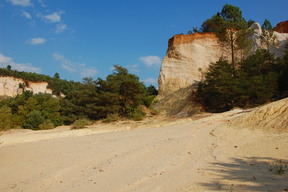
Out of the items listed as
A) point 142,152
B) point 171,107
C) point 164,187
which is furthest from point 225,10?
point 164,187

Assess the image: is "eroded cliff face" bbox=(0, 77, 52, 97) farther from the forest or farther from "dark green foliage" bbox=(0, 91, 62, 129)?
the forest

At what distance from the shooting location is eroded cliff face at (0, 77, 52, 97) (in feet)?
162

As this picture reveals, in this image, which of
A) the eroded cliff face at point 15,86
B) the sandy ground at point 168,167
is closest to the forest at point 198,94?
the sandy ground at point 168,167

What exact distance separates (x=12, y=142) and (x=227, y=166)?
11860mm

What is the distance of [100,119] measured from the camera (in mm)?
21281

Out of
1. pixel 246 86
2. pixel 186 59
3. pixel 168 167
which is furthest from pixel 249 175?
pixel 186 59

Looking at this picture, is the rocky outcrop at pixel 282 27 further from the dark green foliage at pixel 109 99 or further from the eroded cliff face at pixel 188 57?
the dark green foliage at pixel 109 99

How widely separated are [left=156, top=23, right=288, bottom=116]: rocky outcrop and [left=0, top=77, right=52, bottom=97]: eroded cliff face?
1537 inches

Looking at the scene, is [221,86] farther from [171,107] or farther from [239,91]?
[171,107]

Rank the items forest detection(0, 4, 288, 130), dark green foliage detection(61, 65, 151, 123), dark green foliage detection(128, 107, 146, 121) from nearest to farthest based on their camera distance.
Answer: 1. forest detection(0, 4, 288, 130)
2. dark green foliage detection(128, 107, 146, 121)
3. dark green foliage detection(61, 65, 151, 123)

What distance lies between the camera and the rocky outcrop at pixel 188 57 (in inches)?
1114

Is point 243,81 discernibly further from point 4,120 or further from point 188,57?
point 4,120

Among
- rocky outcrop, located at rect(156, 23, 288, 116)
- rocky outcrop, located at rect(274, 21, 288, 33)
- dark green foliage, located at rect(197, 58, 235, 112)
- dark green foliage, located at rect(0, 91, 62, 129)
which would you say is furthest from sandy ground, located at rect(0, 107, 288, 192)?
rocky outcrop, located at rect(274, 21, 288, 33)

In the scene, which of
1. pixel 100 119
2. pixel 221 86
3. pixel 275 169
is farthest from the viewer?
pixel 100 119
